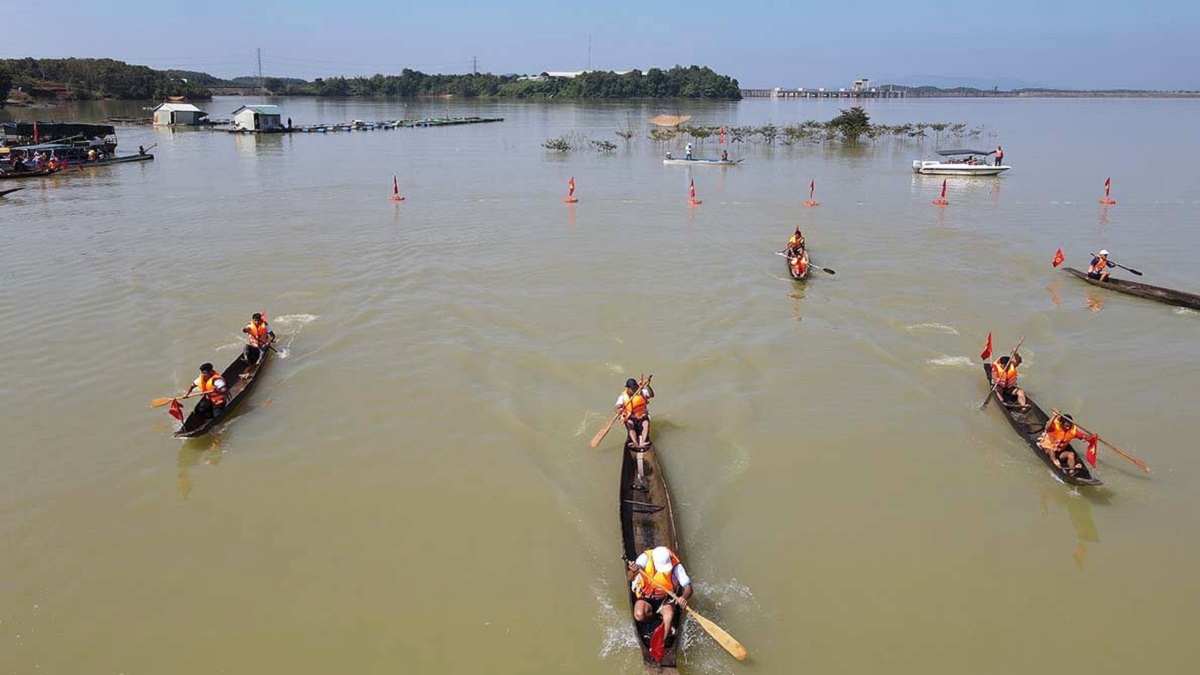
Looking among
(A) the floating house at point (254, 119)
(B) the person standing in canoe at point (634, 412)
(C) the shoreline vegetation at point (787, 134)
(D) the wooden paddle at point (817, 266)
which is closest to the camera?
(B) the person standing in canoe at point (634, 412)

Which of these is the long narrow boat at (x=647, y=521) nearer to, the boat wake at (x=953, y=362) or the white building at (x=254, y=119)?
the boat wake at (x=953, y=362)

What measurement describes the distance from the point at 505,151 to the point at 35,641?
2271 inches

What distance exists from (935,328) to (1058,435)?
7.78 metres

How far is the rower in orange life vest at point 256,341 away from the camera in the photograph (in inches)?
675

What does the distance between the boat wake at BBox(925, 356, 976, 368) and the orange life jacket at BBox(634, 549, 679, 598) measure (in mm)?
11368

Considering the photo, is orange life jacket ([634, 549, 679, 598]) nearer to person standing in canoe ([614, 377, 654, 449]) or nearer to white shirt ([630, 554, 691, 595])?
white shirt ([630, 554, 691, 595])

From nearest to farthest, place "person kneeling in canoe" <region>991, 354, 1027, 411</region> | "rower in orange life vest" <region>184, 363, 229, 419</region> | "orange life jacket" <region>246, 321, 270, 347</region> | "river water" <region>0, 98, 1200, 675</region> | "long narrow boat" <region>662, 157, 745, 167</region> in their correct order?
1. "river water" <region>0, 98, 1200, 675</region>
2. "rower in orange life vest" <region>184, 363, 229, 419</region>
3. "person kneeling in canoe" <region>991, 354, 1027, 411</region>
4. "orange life jacket" <region>246, 321, 270, 347</region>
5. "long narrow boat" <region>662, 157, 745, 167</region>

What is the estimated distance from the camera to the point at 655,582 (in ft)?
30.7

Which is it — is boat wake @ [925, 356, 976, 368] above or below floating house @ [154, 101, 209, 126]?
below

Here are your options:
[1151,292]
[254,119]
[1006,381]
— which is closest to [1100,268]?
[1151,292]

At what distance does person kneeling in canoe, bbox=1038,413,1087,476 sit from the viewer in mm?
12664

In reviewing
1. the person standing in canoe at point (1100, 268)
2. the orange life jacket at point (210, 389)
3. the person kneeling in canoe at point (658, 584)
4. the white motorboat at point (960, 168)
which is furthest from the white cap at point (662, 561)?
the white motorboat at point (960, 168)

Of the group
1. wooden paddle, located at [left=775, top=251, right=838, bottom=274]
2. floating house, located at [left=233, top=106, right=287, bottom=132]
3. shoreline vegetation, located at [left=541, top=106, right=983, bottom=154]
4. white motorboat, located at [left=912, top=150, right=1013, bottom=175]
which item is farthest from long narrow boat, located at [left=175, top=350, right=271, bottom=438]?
floating house, located at [left=233, top=106, right=287, bottom=132]

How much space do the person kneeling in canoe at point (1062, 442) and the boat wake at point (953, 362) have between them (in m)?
4.82
